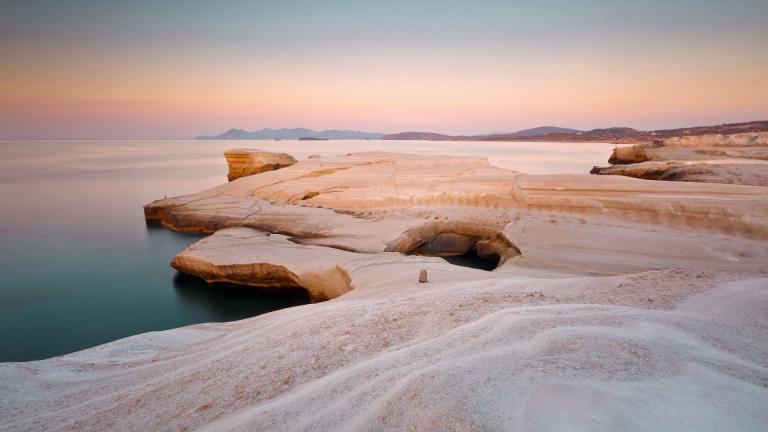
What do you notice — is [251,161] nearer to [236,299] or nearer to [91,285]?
[91,285]

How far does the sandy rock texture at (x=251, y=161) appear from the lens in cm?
1938

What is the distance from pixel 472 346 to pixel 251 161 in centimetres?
1897

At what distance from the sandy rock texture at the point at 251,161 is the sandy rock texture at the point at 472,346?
11.5 m

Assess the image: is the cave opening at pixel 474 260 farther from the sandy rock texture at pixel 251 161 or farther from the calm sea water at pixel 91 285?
the sandy rock texture at pixel 251 161

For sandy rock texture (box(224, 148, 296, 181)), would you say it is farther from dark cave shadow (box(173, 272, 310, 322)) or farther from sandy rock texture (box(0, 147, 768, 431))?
dark cave shadow (box(173, 272, 310, 322))

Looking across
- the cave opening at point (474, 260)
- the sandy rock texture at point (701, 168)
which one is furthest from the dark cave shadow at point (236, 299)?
the sandy rock texture at point (701, 168)

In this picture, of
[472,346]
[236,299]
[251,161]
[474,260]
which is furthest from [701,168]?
[251,161]

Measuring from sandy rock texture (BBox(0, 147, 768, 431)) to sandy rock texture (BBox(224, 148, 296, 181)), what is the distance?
11.5m

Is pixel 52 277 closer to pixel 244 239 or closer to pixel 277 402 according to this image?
pixel 244 239

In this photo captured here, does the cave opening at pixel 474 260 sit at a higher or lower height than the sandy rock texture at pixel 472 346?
lower

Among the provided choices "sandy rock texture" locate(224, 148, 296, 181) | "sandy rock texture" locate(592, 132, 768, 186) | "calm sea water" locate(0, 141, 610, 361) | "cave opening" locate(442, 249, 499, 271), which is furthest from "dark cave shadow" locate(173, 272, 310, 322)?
"sandy rock texture" locate(592, 132, 768, 186)

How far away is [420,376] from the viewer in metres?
2.16

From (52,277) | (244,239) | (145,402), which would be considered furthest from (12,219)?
(145,402)

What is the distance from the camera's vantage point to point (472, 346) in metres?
2.57
